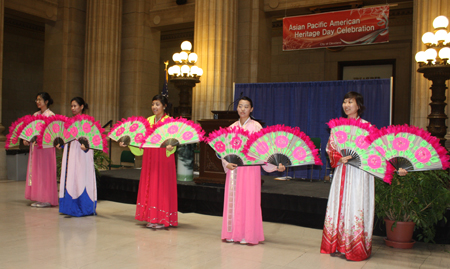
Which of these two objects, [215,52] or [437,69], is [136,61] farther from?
[437,69]

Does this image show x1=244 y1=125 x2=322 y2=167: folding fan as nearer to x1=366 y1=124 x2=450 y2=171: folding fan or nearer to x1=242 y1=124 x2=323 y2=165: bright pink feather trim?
x1=242 y1=124 x2=323 y2=165: bright pink feather trim

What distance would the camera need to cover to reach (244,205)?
14.3 feet

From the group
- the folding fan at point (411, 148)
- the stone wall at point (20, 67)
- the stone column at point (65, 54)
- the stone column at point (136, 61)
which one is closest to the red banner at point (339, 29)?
the stone column at point (136, 61)

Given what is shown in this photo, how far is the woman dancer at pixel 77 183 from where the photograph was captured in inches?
221

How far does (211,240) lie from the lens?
4.52 m

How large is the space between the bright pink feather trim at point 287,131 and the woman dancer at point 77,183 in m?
2.61

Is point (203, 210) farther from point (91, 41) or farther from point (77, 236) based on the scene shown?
point (91, 41)

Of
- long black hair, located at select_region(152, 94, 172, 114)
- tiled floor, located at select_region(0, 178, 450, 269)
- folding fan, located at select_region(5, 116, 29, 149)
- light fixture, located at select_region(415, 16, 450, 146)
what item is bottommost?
tiled floor, located at select_region(0, 178, 450, 269)

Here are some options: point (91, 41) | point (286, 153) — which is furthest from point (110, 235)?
point (91, 41)

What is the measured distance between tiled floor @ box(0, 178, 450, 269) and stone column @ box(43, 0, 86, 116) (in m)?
6.46

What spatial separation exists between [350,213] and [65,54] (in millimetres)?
9922

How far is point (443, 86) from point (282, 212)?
356 centimetres

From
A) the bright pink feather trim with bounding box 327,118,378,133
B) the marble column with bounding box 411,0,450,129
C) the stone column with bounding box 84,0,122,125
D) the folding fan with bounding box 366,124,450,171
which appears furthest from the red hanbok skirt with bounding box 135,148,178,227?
the stone column with bounding box 84,0,122,125

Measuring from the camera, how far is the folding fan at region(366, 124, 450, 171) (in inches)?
152
